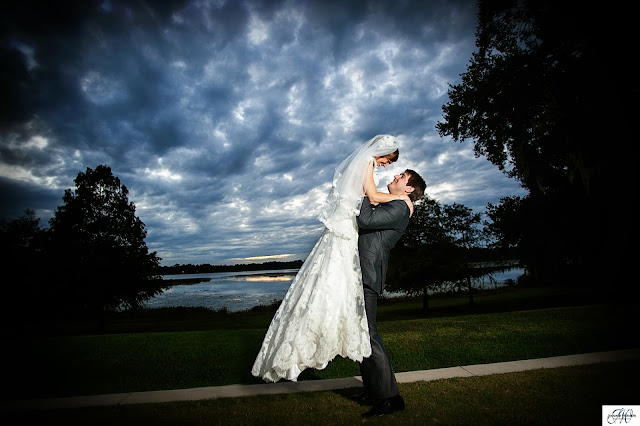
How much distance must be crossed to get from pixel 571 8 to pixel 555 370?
1054 cm

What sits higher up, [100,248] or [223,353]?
[100,248]

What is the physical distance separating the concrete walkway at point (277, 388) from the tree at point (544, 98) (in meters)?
8.06

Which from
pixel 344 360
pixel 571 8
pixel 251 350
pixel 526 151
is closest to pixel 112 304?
pixel 251 350

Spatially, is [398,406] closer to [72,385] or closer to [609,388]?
[609,388]

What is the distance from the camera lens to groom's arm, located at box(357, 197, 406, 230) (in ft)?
11.6

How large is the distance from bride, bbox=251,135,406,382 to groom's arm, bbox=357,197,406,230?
9 centimetres

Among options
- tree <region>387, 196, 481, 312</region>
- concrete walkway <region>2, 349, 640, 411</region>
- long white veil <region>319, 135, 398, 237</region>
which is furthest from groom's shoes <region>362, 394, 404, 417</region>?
tree <region>387, 196, 481, 312</region>

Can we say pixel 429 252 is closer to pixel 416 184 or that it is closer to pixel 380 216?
pixel 416 184

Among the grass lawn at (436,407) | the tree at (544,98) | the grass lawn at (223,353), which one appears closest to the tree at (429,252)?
the tree at (544,98)

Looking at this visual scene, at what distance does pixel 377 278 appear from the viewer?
3.63m

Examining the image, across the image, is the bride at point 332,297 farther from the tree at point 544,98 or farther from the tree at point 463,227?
the tree at point 463,227

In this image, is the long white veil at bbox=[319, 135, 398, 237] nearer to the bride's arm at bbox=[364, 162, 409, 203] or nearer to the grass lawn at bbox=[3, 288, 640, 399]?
the bride's arm at bbox=[364, 162, 409, 203]

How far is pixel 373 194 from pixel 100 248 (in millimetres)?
19227

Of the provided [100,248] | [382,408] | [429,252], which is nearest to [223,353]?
[382,408]
